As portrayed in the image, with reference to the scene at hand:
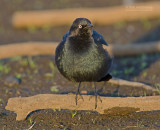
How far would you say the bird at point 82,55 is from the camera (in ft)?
14.1

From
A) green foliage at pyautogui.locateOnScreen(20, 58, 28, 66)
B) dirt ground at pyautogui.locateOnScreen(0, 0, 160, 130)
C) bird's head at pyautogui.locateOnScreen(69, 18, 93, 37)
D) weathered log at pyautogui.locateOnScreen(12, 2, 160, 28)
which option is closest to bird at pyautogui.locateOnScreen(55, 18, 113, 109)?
bird's head at pyautogui.locateOnScreen(69, 18, 93, 37)

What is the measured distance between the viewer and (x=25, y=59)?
749 cm

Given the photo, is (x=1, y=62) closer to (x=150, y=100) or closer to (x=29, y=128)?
(x=29, y=128)

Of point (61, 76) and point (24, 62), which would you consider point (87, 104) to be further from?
point (24, 62)

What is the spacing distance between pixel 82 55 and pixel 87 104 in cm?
72

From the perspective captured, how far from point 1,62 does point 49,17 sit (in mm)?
3051

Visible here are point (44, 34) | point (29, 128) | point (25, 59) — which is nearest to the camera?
point (29, 128)

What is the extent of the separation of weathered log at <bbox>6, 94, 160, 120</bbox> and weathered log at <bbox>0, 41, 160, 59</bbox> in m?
2.89

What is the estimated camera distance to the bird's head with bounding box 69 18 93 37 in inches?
169

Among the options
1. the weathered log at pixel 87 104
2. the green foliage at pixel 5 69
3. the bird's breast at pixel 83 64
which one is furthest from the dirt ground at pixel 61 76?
the bird's breast at pixel 83 64

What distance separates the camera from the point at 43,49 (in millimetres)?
7512

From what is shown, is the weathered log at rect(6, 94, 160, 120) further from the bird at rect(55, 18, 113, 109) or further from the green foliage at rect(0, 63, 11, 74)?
the green foliage at rect(0, 63, 11, 74)

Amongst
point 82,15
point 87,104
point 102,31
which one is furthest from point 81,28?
point 102,31

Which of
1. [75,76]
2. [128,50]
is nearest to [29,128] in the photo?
[75,76]
